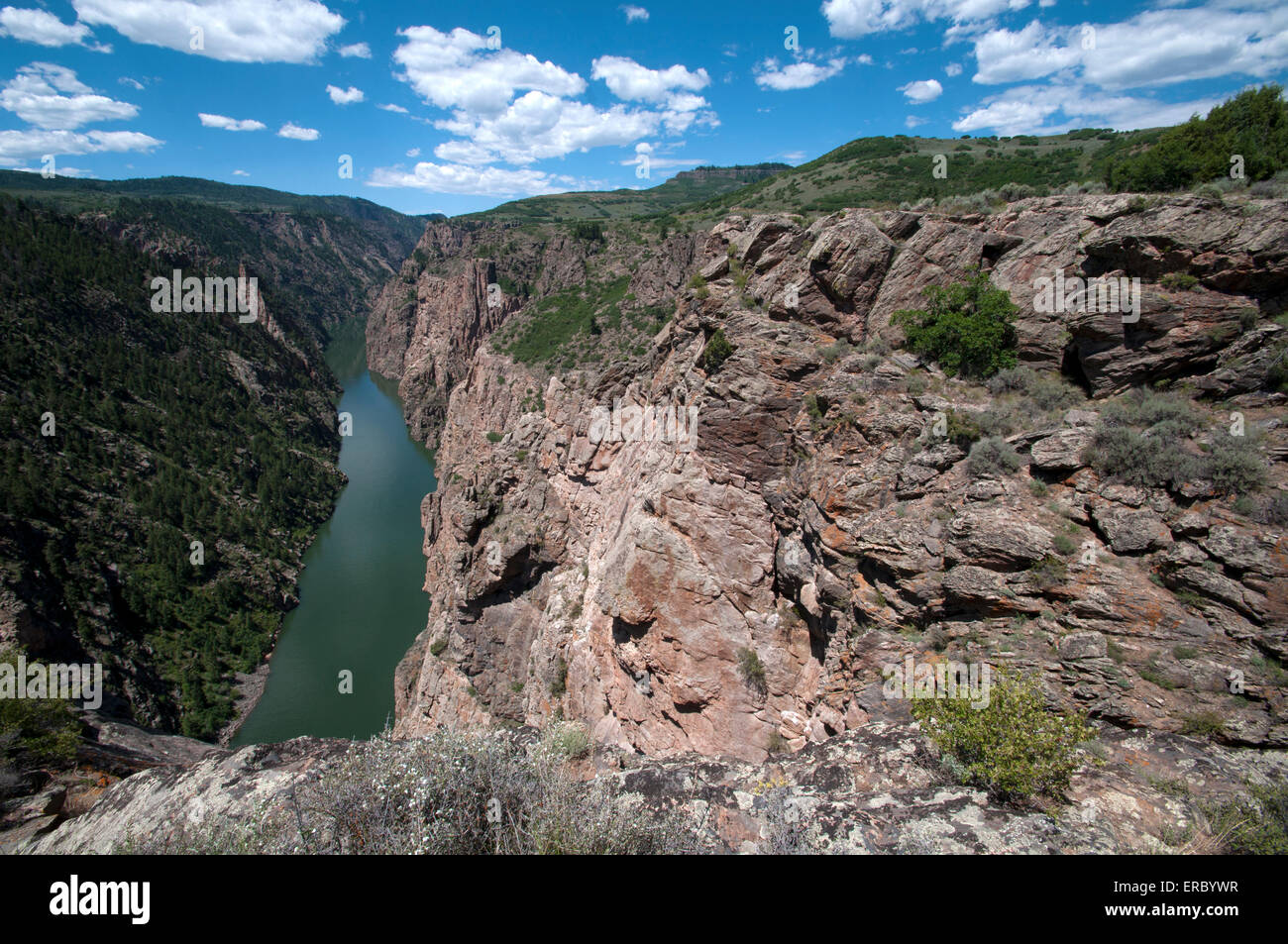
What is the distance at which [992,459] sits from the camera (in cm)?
831

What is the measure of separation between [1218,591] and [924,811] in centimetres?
454

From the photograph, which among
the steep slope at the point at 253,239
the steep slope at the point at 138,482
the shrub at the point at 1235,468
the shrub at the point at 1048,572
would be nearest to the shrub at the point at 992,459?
the shrub at the point at 1048,572

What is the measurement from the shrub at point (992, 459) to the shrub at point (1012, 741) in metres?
3.41

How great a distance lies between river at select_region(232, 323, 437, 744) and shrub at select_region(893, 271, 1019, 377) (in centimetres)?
1974

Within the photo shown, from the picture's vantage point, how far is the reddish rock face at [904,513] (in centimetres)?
653

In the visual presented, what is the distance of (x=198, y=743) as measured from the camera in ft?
39.9

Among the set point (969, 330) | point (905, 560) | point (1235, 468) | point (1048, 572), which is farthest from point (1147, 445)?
point (969, 330)

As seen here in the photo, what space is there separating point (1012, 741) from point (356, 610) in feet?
144

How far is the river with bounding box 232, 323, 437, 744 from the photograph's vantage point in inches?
1196
